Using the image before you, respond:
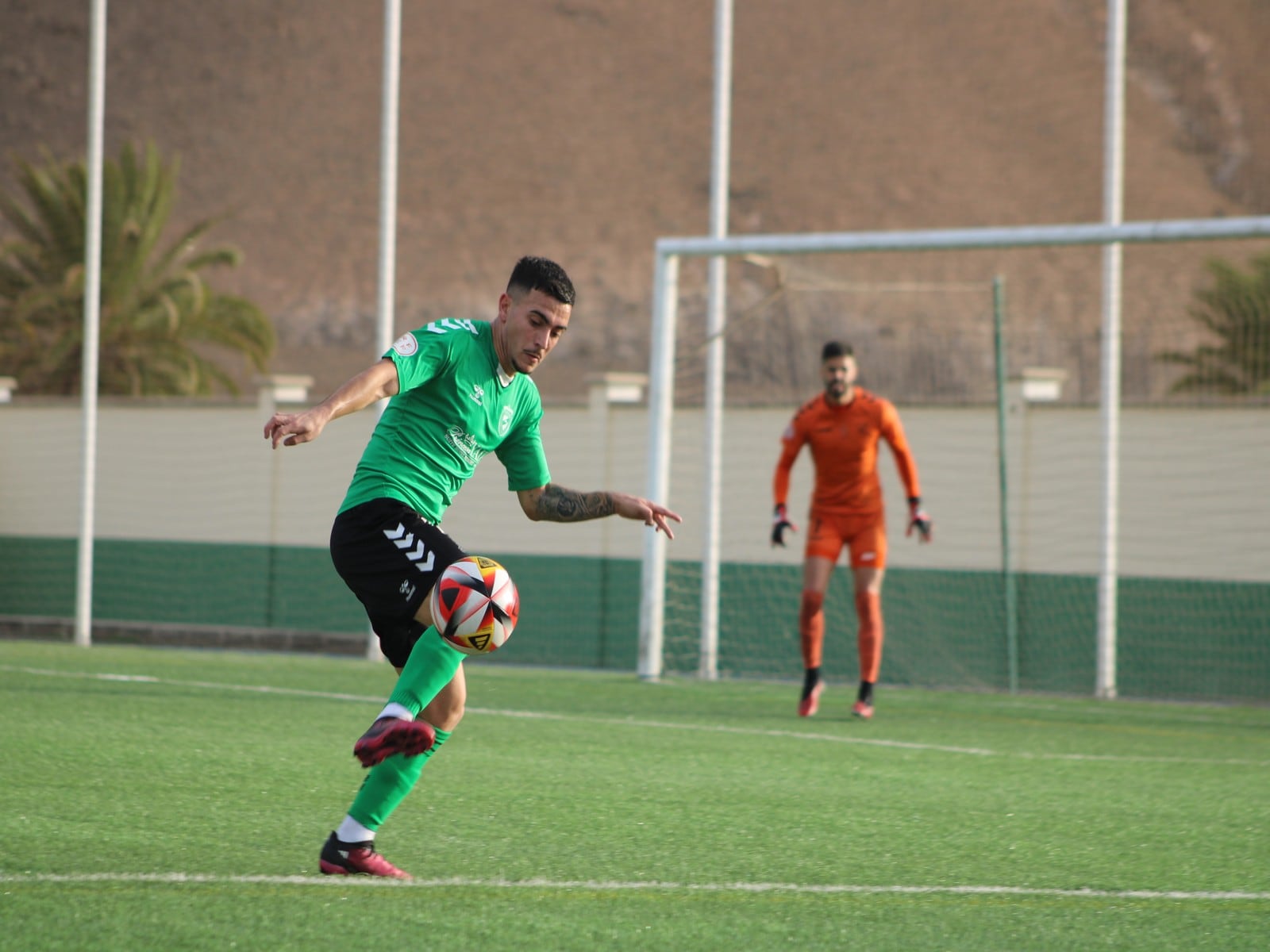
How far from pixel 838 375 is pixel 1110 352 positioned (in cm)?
411

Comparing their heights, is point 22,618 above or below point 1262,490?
below

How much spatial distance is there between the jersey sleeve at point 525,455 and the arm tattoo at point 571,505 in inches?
2.3

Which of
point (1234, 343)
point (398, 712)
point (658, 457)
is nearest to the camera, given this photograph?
point (398, 712)

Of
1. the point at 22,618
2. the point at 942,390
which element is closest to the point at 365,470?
the point at 22,618

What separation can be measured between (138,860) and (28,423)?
17.7m

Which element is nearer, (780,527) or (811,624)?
(780,527)

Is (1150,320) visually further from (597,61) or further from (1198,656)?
(1198,656)

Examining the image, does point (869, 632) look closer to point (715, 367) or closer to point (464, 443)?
point (715, 367)

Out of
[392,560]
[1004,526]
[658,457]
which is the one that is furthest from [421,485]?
[1004,526]

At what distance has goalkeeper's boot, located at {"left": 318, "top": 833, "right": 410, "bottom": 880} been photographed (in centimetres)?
489

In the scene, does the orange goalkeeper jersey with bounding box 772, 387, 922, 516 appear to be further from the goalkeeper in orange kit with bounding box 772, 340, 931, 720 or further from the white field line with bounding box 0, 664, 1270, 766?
the white field line with bounding box 0, 664, 1270, 766

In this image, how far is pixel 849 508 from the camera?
1077cm

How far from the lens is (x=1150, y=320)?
234 ft

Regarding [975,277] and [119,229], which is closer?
[119,229]
